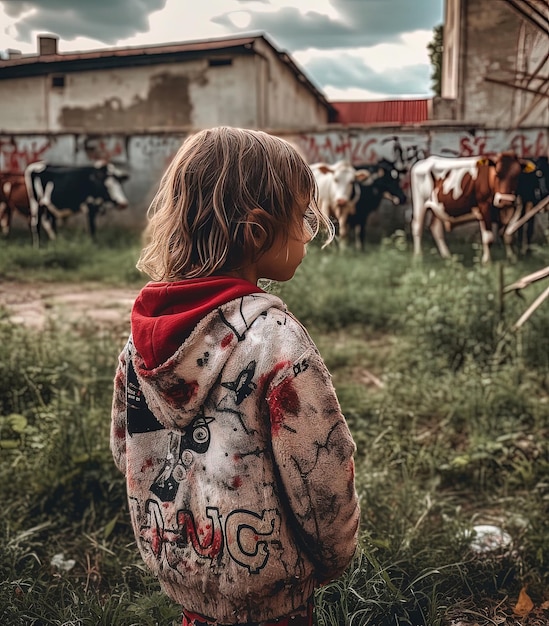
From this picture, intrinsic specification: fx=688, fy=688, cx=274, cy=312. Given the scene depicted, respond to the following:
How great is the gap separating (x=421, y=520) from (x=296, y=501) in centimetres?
136

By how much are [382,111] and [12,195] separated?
15.9 m

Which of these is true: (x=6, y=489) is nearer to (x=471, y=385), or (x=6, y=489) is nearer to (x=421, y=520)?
(x=421, y=520)

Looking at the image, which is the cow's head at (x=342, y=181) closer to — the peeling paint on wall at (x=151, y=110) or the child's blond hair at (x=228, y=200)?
the peeling paint on wall at (x=151, y=110)

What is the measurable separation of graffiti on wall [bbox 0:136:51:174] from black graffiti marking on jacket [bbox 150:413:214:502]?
1137 centimetres

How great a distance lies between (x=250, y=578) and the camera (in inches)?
41.9

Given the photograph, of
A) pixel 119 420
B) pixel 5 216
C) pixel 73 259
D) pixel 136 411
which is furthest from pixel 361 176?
pixel 136 411

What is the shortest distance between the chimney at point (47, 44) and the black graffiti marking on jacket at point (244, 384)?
1919cm

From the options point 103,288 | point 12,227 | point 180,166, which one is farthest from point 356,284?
point 12,227

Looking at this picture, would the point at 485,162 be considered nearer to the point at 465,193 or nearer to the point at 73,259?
the point at 465,193

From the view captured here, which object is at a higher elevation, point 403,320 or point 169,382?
point 169,382

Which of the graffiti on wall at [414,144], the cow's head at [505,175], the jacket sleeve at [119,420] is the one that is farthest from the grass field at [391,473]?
the graffiti on wall at [414,144]

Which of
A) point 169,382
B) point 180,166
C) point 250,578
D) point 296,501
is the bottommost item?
point 250,578

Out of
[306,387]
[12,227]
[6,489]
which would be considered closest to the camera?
[306,387]

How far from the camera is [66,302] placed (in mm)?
6332
